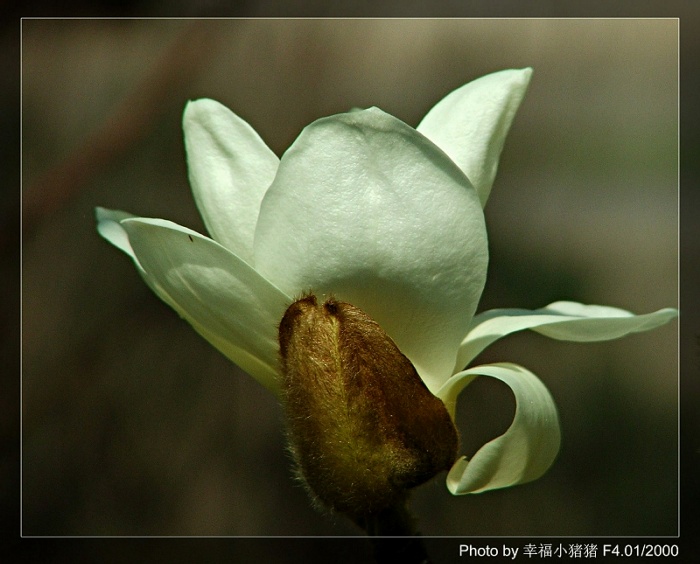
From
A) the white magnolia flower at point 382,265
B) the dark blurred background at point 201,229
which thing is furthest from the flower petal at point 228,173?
the dark blurred background at point 201,229

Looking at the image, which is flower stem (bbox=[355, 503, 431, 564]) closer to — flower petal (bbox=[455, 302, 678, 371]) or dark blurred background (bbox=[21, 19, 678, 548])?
flower petal (bbox=[455, 302, 678, 371])

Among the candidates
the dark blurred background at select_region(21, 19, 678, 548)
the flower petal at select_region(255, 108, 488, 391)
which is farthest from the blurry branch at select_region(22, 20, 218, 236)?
the flower petal at select_region(255, 108, 488, 391)

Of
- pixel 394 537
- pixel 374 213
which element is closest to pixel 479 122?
pixel 374 213

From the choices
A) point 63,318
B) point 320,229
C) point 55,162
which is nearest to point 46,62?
point 55,162

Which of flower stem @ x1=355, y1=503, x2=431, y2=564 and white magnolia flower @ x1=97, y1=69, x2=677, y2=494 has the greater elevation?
white magnolia flower @ x1=97, y1=69, x2=677, y2=494

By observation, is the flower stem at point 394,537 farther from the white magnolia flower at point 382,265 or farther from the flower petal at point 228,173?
the flower petal at point 228,173

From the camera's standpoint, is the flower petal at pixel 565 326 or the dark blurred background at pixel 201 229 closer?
the flower petal at pixel 565 326

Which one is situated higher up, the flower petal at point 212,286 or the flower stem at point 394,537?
the flower petal at point 212,286

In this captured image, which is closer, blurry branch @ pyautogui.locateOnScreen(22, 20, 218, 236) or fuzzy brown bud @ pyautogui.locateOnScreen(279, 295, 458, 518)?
fuzzy brown bud @ pyautogui.locateOnScreen(279, 295, 458, 518)
